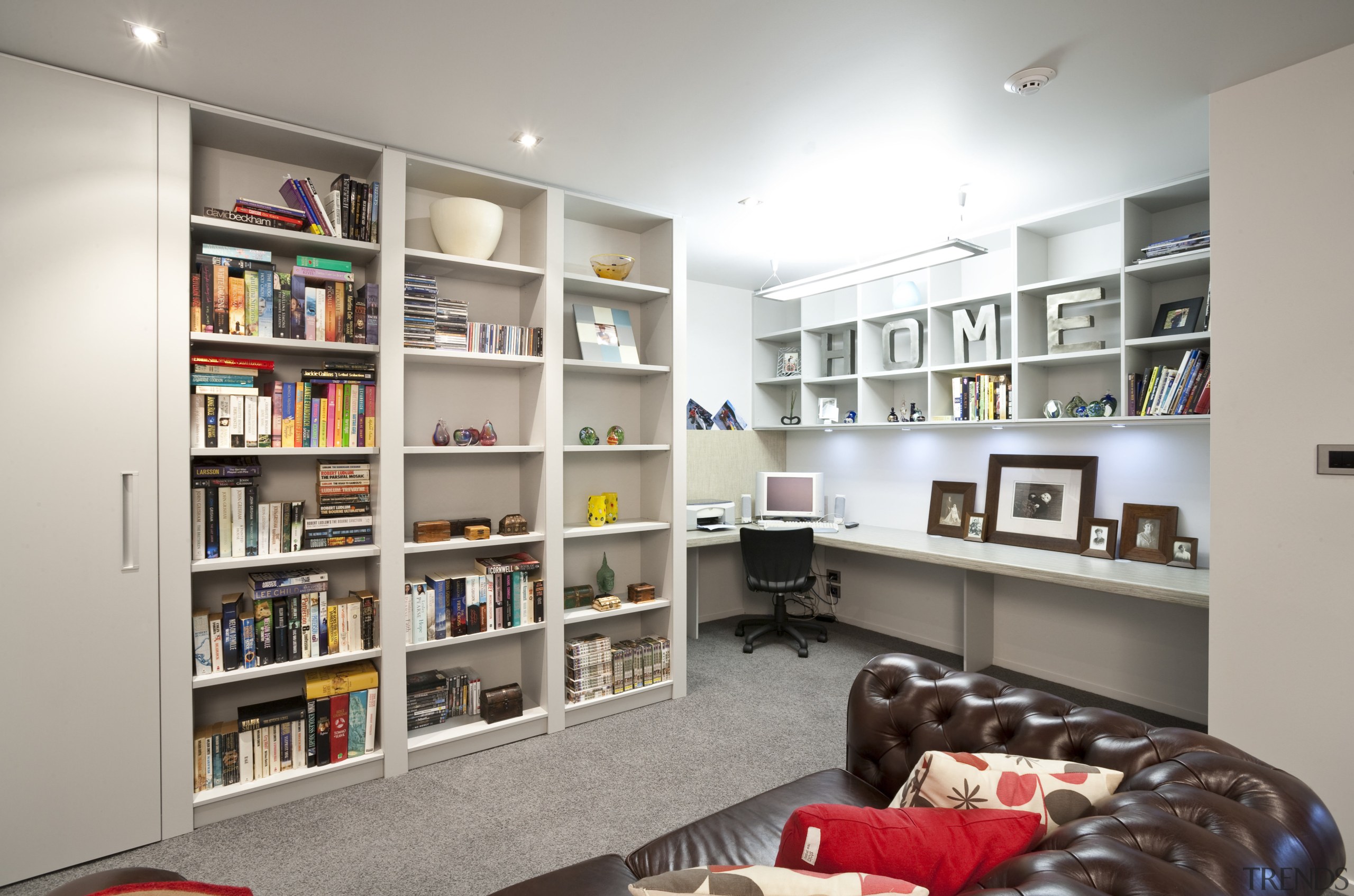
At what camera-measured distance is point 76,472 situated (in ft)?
7.15

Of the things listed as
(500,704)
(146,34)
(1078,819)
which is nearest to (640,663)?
(500,704)

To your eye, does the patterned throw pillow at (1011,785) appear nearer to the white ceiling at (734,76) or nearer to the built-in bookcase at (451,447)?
the white ceiling at (734,76)

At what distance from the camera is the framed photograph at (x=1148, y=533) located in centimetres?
334

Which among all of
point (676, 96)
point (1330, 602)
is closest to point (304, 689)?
point (676, 96)

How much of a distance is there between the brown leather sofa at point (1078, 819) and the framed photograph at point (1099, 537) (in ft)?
7.70

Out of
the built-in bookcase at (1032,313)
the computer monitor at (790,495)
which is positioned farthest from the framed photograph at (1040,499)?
the computer monitor at (790,495)

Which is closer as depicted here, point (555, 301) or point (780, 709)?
point (555, 301)

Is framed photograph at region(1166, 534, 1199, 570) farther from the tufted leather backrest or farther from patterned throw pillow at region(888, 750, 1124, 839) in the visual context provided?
patterned throw pillow at region(888, 750, 1124, 839)

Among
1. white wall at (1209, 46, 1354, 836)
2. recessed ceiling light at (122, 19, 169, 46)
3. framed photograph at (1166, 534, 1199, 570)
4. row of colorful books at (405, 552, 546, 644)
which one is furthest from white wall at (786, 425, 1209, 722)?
recessed ceiling light at (122, 19, 169, 46)

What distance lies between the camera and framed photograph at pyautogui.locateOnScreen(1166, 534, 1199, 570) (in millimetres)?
3248

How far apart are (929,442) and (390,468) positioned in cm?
340

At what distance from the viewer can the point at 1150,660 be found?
344 cm

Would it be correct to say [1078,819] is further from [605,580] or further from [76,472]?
[76,472]

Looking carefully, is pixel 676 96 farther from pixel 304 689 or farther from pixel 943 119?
pixel 304 689
